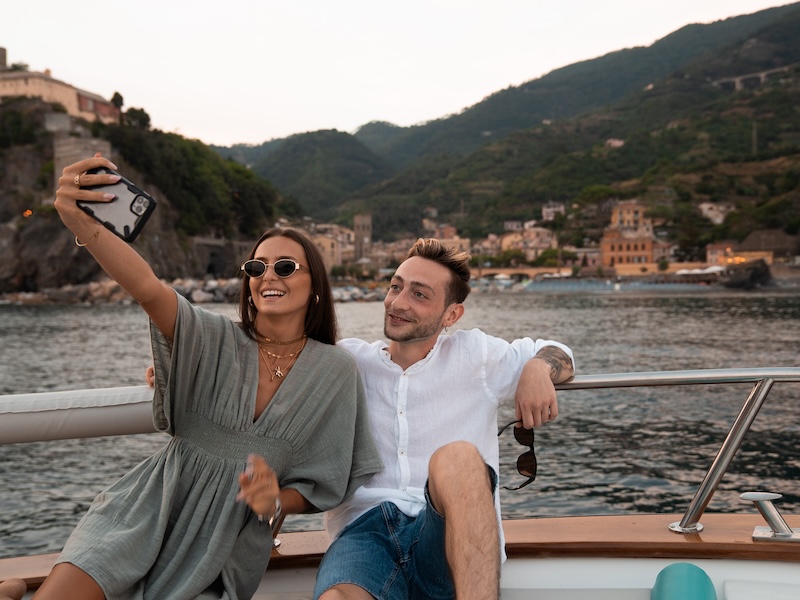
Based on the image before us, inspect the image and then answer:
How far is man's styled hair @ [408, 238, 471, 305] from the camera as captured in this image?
2.29 metres

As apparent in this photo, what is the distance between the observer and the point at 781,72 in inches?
5285

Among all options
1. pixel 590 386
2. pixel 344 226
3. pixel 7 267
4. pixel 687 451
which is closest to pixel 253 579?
pixel 590 386

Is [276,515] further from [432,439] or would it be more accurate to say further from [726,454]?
[726,454]

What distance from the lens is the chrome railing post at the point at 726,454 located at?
198 centimetres

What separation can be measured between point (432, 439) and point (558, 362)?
41 cm

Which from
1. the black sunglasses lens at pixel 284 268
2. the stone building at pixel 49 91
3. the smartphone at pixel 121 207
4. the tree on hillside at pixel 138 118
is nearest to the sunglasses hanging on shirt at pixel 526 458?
the black sunglasses lens at pixel 284 268

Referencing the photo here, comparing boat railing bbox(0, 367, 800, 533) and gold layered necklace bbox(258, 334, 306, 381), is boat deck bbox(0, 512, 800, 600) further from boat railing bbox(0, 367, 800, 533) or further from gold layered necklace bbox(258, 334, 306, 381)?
gold layered necklace bbox(258, 334, 306, 381)

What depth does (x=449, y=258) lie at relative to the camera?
2303 mm

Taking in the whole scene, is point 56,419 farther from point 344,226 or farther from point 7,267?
point 344,226

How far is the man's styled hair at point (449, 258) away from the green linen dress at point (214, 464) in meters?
0.47

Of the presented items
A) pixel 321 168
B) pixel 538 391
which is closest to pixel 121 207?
pixel 538 391

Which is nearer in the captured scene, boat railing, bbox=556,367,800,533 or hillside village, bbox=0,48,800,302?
boat railing, bbox=556,367,800,533

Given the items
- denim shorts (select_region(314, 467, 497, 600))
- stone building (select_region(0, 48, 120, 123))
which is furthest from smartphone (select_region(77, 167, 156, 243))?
stone building (select_region(0, 48, 120, 123))

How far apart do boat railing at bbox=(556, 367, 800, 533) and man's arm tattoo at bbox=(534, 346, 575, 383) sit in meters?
0.04
